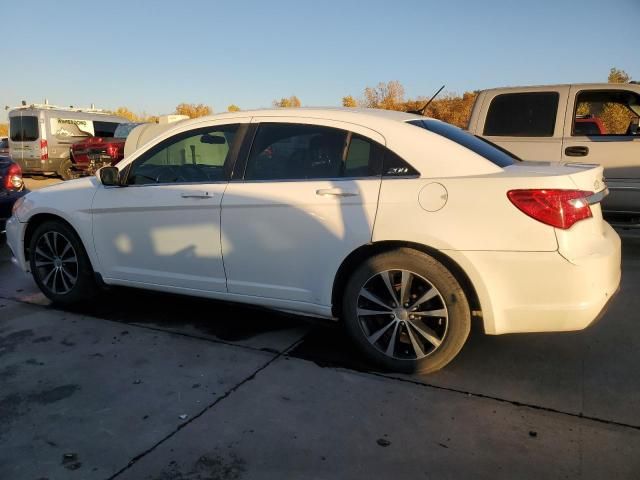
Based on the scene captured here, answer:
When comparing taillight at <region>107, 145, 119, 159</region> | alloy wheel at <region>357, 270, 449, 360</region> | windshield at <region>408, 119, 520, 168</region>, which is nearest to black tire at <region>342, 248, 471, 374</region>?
alloy wheel at <region>357, 270, 449, 360</region>

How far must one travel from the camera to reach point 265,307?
3680 millimetres

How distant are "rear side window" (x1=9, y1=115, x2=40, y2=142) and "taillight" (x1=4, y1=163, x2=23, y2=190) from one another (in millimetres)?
9123

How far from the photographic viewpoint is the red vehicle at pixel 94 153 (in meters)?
14.3

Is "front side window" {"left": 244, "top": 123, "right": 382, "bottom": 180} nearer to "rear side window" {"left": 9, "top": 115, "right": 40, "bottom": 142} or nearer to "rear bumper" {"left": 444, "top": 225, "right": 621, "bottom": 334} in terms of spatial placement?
"rear bumper" {"left": 444, "top": 225, "right": 621, "bottom": 334}

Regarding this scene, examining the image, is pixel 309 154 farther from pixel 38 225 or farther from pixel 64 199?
pixel 38 225

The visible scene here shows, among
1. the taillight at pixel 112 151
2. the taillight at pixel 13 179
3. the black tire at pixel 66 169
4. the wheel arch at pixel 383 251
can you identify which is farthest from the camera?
the black tire at pixel 66 169

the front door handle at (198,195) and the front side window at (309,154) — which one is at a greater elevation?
the front side window at (309,154)

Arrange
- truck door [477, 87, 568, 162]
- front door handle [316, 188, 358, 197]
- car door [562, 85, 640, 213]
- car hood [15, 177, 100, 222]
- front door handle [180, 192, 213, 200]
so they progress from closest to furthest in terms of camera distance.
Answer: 1. front door handle [316, 188, 358, 197]
2. front door handle [180, 192, 213, 200]
3. car hood [15, 177, 100, 222]
4. car door [562, 85, 640, 213]
5. truck door [477, 87, 568, 162]

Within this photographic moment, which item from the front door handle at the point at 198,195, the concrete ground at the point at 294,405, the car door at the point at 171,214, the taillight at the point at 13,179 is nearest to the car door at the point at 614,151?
the concrete ground at the point at 294,405

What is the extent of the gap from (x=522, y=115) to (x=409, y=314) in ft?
14.8

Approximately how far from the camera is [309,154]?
11.4ft

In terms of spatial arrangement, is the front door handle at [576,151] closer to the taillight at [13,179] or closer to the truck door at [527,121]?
the truck door at [527,121]

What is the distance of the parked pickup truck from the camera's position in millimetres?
6250

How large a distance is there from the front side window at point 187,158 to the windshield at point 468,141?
1.37 metres
